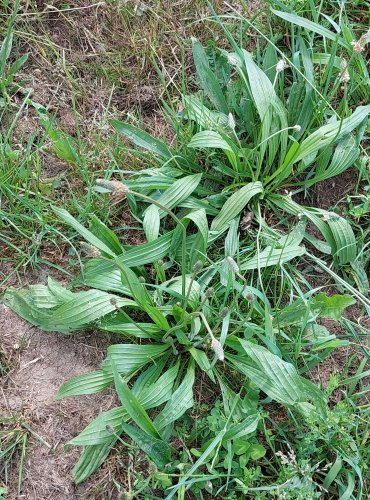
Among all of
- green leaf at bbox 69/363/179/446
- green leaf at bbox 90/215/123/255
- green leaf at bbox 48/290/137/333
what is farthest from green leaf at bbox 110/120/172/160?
green leaf at bbox 69/363/179/446

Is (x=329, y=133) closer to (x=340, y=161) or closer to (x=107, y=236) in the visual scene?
(x=340, y=161)

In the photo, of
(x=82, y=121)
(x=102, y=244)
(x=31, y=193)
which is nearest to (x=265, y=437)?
(x=102, y=244)

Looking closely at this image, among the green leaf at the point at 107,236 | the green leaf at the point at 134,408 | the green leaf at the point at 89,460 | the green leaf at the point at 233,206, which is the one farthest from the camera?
the green leaf at the point at 233,206

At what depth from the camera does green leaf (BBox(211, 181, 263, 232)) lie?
8.21 ft

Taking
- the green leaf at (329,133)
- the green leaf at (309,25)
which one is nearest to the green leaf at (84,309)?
the green leaf at (329,133)

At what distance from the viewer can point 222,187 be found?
2.67m

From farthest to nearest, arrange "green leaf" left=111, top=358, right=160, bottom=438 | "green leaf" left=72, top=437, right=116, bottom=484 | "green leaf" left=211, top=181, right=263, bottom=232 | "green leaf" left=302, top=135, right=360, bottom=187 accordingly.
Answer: "green leaf" left=302, top=135, right=360, bottom=187 → "green leaf" left=211, top=181, right=263, bottom=232 → "green leaf" left=72, top=437, right=116, bottom=484 → "green leaf" left=111, top=358, right=160, bottom=438

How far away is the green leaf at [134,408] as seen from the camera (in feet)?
Result: 6.91

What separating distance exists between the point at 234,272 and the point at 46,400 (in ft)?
2.68

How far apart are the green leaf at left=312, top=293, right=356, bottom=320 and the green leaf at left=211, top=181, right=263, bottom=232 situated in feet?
1.46

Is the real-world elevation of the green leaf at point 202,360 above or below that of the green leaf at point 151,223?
below

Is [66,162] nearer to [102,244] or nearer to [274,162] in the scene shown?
[102,244]

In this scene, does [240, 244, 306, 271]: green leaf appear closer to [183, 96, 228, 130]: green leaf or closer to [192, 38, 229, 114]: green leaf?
[183, 96, 228, 130]: green leaf

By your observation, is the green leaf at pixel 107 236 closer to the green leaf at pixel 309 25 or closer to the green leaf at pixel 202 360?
the green leaf at pixel 202 360
